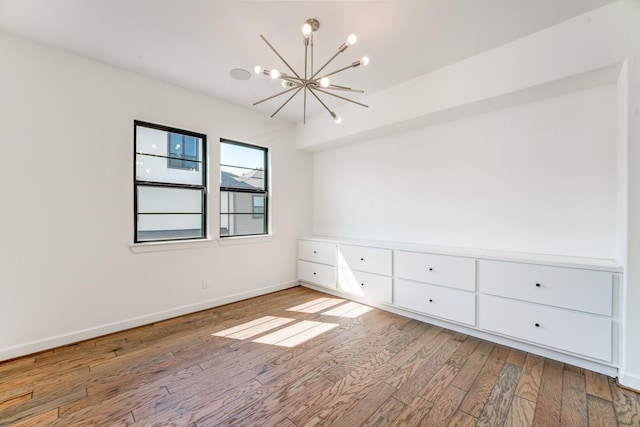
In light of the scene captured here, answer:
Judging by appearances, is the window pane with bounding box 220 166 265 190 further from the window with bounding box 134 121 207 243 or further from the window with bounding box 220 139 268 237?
the window with bounding box 134 121 207 243

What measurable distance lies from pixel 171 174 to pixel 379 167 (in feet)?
9.22

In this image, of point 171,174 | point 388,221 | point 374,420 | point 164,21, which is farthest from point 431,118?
point 171,174

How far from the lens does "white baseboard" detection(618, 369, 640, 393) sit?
74.5 inches

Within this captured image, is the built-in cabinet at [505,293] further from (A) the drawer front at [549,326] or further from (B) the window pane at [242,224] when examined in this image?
(B) the window pane at [242,224]

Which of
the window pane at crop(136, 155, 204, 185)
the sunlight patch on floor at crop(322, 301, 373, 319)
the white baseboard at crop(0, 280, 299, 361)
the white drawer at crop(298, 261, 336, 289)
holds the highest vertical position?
the window pane at crop(136, 155, 204, 185)

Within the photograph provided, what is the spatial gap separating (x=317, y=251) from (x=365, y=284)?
987 millimetres

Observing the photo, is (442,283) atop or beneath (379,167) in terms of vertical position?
beneath

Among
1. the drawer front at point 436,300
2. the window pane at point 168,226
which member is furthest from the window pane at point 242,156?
the drawer front at point 436,300

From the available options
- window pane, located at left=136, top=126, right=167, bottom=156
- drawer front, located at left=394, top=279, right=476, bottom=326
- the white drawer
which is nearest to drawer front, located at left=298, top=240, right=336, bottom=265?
the white drawer

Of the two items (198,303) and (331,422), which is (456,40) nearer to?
(331,422)

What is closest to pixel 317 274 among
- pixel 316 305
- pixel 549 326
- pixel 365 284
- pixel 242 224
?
pixel 316 305

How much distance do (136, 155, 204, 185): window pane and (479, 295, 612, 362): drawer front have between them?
11.8ft

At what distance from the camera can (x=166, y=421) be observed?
165 centimetres

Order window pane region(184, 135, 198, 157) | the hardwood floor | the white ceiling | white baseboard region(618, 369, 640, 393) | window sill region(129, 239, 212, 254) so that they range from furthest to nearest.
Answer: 1. window pane region(184, 135, 198, 157)
2. window sill region(129, 239, 212, 254)
3. the white ceiling
4. white baseboard region(618, 369, 640, 393)
5. the hardwood floor
